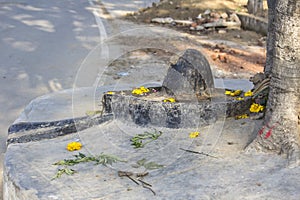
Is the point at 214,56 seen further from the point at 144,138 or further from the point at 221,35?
the point at 144,138

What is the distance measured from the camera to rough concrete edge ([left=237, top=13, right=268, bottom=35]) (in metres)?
10.0

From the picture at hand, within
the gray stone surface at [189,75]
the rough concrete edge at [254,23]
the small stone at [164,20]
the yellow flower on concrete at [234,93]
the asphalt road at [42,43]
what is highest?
the gray stone surface at [189,75]

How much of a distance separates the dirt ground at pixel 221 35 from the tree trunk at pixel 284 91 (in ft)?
12.2

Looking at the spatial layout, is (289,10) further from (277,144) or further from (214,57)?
(214,57)

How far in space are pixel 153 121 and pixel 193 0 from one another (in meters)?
9.34

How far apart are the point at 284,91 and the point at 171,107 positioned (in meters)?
0.86

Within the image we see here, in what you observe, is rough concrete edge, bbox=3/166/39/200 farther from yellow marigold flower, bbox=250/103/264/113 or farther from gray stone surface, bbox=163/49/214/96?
yellow marigold flower, bbox=250/103/264/113

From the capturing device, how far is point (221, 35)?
10211 mm

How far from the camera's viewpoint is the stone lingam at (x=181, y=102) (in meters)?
3.97

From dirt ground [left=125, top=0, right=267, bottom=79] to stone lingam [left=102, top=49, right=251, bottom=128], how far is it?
296cm

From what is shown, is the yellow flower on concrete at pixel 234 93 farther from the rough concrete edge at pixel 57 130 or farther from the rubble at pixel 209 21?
the rubble at pixel 209 21

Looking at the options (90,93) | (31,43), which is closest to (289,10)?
(90,93)

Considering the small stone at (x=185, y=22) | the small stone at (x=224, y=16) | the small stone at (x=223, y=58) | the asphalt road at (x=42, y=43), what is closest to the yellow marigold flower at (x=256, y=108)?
the asphalt road at (x=42, y=43)

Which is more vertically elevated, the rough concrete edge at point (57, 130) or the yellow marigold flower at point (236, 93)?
the yellow marigold flower at point (236, 93)
